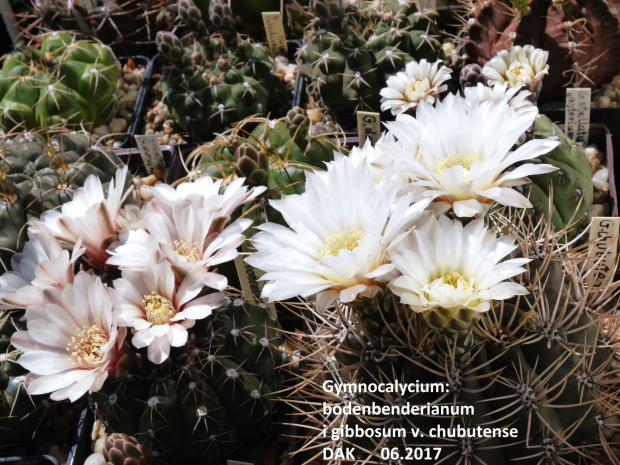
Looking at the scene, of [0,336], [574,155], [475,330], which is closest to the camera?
[475,330]

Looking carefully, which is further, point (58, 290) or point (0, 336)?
point (0, 336)

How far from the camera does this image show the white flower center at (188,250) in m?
1.18

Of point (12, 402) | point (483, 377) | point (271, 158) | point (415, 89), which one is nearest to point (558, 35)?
point (415, 89)

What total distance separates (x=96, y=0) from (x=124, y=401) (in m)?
1.83

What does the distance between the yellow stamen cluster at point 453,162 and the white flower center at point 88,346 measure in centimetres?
60

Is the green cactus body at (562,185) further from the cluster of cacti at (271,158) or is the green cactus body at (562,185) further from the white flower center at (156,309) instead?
the white flower center at (156,309)

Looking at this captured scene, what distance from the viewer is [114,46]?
2.71 meters

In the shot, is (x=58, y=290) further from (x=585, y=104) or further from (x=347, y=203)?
(x=585, y=104)

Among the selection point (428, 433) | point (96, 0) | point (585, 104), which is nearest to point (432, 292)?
point (428, 433)

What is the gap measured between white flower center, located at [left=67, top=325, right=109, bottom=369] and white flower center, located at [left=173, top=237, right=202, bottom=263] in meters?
0.18

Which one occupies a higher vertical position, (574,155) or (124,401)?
(574,155)

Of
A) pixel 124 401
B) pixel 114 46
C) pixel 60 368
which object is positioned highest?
pixel 114 46

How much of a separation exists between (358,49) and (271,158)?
63 centimetres

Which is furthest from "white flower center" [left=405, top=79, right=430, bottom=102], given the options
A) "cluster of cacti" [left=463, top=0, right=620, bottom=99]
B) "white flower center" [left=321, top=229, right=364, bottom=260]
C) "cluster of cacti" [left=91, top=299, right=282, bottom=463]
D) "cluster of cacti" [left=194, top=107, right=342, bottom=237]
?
"white flower center" [left=321, top=229, right=364, bottom=260]
